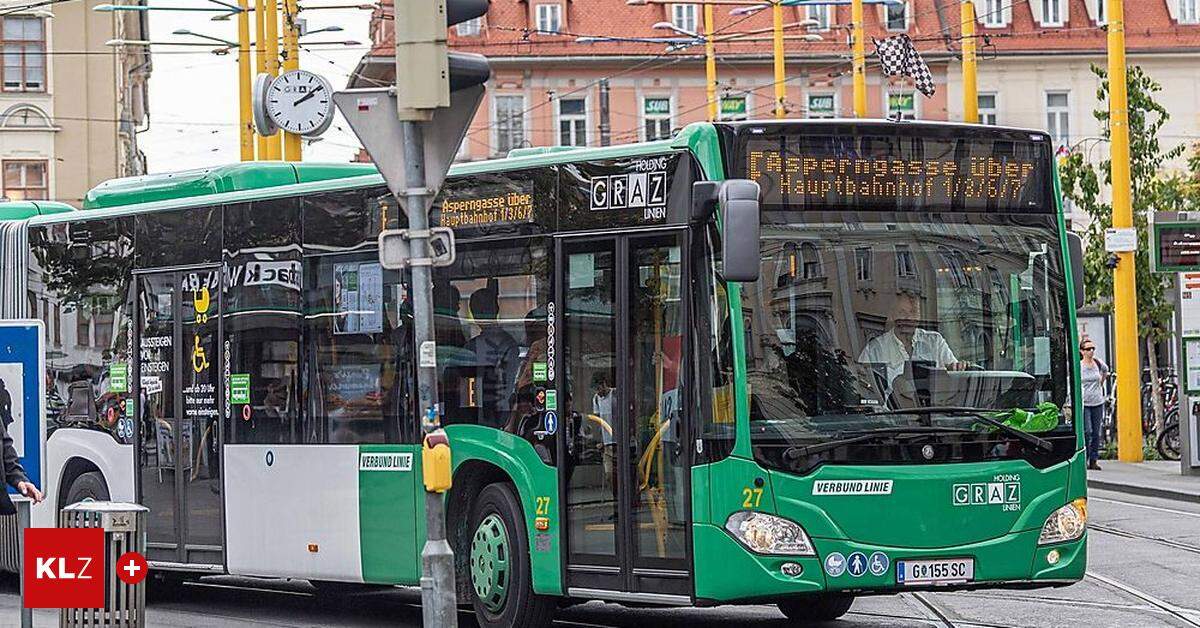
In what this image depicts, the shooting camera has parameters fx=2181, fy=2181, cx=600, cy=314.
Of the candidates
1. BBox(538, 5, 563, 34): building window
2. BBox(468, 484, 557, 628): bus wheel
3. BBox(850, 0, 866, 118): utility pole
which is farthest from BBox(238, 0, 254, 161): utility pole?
BBox(538, 5, 563, 34): building window

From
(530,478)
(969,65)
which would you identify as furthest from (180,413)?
(969,65)

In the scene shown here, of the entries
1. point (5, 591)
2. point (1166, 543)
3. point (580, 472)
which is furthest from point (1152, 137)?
point (580, 472)

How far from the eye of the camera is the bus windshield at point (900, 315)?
1097cm

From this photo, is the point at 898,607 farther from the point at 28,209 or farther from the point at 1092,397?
the point at 1092,397

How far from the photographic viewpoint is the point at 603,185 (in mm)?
11820

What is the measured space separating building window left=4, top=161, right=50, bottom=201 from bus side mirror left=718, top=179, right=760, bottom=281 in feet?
184

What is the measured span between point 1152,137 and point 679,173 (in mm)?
24805

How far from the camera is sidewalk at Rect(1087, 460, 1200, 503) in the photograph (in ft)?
75.9

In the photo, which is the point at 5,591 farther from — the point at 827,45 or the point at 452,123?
the point at 827,45

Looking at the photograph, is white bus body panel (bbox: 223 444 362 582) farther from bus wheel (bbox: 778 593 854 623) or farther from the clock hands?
the clock hands

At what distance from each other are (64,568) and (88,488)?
18.9ft

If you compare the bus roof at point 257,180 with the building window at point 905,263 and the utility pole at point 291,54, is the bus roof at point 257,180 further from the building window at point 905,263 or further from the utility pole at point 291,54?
the utility pole at point 291,54

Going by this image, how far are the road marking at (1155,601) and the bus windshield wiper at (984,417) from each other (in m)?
1.65

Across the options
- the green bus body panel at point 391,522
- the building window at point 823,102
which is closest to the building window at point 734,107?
the building window at point 823,102
